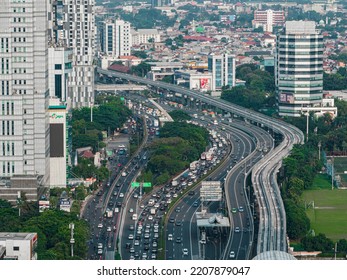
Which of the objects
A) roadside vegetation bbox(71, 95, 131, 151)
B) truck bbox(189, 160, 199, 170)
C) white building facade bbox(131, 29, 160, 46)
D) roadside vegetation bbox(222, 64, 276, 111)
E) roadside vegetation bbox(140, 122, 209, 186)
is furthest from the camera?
white building facade bbox(131, 29, 160, 46)

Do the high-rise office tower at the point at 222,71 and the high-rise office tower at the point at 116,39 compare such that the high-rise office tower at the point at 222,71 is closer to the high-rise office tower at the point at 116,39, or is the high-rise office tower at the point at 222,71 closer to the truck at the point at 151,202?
the high-rise office tower at the point at 116,39

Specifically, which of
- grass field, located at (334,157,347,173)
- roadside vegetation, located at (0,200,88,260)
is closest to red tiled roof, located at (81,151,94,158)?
grass field, located at (334,157,347,173)

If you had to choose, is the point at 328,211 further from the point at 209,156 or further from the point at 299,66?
the point at 299,66

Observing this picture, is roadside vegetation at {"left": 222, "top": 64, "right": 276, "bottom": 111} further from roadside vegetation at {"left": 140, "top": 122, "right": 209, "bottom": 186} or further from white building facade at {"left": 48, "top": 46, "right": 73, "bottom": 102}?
white building facade at {"left": 48, "top": 46, "right": 73, "bottom": 102}

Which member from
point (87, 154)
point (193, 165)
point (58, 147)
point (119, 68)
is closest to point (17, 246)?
point (58, 147)

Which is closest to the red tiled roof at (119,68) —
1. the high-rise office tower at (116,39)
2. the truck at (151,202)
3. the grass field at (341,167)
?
the high-rise office tower at (116,39)

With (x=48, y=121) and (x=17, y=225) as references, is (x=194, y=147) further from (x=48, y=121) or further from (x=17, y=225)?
(x=17, y=225)
